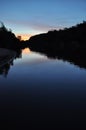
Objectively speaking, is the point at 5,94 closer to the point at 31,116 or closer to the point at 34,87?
the point at 34,87

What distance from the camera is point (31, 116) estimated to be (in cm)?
974

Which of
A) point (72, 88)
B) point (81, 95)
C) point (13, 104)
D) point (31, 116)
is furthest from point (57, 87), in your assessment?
point (31, 116)

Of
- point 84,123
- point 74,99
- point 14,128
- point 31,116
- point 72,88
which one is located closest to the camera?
point 14,128

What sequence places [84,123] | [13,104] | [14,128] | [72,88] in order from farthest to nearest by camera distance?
[72,88] < [13,104] < [84,123] < [14,128]

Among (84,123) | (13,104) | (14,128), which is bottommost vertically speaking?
(14,128)

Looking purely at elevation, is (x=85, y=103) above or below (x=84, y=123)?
above

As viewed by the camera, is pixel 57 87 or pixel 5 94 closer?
pixel 5 94

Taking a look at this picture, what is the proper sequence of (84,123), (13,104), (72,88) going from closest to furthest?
(84,123) → (13,104) → (72,88)

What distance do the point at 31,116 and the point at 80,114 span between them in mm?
2085

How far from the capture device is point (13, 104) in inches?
456

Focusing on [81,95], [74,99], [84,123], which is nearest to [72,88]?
[81,95]

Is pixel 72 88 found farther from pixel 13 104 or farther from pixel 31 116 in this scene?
pixel 31 116

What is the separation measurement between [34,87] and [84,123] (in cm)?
750

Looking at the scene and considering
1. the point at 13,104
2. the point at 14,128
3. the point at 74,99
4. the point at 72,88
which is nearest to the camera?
the point at 14,128
